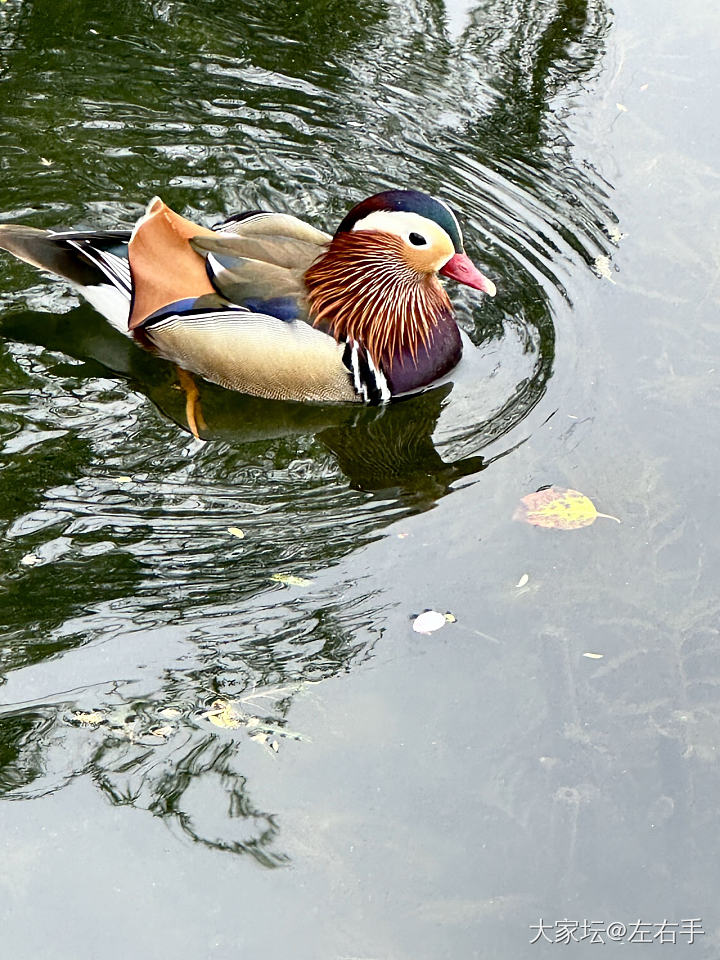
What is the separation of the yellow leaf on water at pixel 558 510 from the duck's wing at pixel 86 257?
2.21 meters

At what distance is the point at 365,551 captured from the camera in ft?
16.4

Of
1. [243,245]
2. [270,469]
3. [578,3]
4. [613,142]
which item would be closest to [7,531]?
[270,469]

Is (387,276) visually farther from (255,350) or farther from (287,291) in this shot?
(255,350)

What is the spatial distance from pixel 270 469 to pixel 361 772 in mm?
1685

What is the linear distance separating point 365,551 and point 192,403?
53.6 inches

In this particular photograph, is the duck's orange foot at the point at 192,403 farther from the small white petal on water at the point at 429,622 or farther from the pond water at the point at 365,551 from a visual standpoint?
the small white petal on water at the point at 429,622

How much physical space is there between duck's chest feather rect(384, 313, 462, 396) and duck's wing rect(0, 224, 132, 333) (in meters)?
1.35

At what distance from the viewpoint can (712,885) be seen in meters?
3.94

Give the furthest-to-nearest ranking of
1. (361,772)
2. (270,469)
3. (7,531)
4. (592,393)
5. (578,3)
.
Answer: (578,3)
(592,393)
(270,469)
(7,531)
(361,772)

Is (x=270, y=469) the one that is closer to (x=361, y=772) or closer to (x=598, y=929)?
(x=361, y=772)

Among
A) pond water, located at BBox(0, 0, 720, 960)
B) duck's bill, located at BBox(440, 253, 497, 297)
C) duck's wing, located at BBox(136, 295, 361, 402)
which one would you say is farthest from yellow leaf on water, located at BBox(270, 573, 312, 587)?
duck's bill, located at BBox(440, 253, 497, 297)

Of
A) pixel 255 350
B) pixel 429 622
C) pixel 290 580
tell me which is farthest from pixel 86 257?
pixel 429 622

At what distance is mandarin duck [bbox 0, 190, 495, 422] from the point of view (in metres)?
5.71

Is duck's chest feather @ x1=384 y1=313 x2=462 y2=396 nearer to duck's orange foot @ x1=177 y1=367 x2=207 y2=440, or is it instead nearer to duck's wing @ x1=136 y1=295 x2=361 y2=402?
duck's wing @ x1=136 y1=295 x2=361 y2=402
